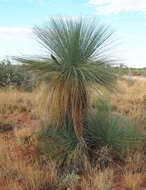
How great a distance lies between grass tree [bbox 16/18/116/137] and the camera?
302cm

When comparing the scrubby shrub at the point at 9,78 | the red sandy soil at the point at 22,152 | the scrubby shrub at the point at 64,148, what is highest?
the scrubby shrub at the point at 9,78

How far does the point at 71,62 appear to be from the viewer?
304 centimetres

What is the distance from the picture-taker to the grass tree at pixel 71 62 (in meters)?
3.02

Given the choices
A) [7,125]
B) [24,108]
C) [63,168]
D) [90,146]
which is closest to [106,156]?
[90,146]

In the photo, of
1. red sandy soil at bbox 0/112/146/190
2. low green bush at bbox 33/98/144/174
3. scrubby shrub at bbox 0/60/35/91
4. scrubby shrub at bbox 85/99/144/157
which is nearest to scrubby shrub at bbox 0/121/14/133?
red sandy soil at bbox 0/112/146/190

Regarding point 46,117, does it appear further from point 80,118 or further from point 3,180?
point 3,180

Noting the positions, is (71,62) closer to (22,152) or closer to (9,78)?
(22,152)

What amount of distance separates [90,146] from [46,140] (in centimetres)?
76

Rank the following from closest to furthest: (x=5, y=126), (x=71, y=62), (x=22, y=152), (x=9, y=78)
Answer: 1. (x=71, y=62)
2. (x=22, y=152)
3. (x=5, y=126)
4. (x=9, y=78)

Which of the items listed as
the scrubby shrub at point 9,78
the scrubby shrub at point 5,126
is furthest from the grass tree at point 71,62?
the scrubby shrub at point 9,78

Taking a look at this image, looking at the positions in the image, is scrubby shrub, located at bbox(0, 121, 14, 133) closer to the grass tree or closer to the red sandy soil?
the red sandy soil

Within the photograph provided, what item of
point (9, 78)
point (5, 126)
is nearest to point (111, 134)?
point (5, 126)

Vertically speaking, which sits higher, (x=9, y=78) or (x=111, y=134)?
(x=9, y=78)

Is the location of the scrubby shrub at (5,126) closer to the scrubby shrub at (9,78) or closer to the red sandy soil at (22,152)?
the red sandy soil at (22,152)
